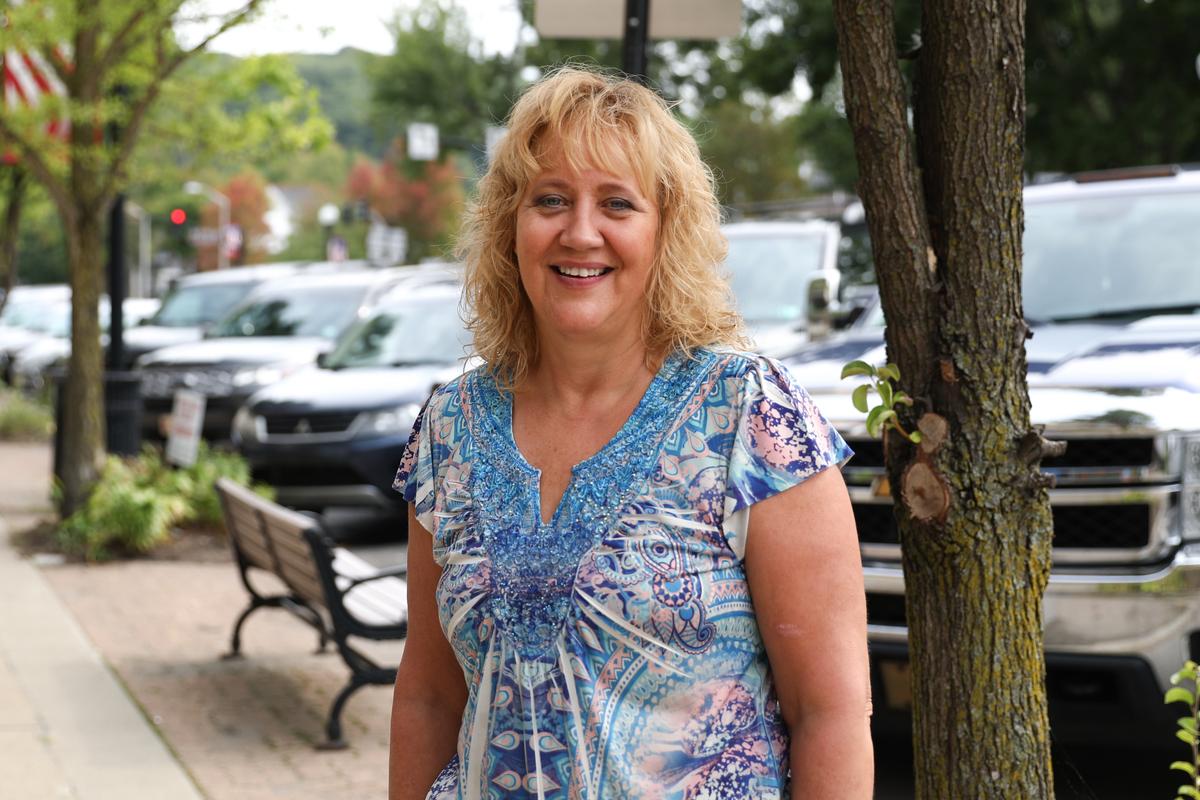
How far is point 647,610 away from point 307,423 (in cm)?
958

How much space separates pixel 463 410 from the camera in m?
2.53

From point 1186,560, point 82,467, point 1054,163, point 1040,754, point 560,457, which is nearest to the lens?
point 560,457

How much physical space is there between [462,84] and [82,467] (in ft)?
120

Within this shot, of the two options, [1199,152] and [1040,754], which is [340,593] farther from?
[1199,152]

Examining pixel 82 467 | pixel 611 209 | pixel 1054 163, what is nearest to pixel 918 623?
pixel 611 209

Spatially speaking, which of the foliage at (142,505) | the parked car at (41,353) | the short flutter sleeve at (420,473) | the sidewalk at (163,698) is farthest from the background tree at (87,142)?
the parked car at (41,353)

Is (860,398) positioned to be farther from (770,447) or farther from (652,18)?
(652,18)

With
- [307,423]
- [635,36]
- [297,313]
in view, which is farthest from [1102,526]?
[297,313]

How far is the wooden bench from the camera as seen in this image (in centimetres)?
614

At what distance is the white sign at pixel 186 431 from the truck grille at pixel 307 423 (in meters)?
0.58

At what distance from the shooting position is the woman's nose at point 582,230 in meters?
2.36

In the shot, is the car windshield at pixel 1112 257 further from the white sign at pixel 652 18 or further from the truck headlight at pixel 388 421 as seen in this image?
the truck headlight at pixel 388 421

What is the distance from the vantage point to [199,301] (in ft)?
65.6

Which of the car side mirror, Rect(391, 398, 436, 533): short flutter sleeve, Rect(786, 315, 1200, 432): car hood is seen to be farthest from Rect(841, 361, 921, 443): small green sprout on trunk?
the car side mirror
